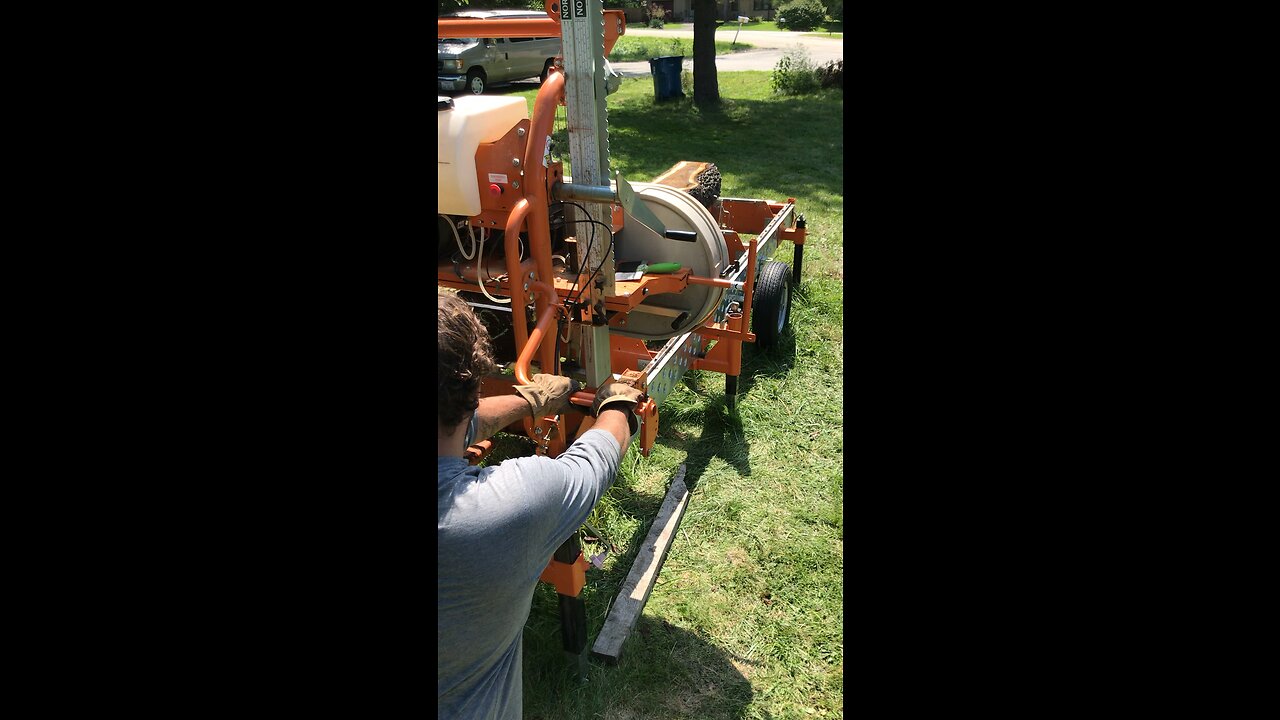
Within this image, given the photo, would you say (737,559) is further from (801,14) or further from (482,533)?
(801,14)

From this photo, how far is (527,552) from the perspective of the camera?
5.76 feet

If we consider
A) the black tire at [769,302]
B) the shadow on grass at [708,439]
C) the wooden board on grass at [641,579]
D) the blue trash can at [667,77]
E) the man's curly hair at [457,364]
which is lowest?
the wooden board on grass at [641,579]

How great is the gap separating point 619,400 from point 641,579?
57.5 inches

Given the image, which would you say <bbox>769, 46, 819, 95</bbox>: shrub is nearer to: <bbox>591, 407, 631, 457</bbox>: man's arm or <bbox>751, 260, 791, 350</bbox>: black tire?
<bbox>751, 260, 791, 350</bbox>: black tire

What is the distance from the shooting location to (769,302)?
238 inches

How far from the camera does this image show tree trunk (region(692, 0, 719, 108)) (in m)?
16.5

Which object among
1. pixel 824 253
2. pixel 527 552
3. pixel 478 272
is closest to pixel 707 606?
pixel 478 272

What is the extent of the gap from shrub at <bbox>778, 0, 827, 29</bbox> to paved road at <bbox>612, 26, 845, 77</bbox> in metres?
1.06

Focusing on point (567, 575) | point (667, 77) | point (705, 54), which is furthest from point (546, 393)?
point (667, 77)

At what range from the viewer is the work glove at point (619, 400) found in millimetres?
2746

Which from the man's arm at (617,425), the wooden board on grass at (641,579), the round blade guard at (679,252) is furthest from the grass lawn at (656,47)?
the man's arm at (617,425)

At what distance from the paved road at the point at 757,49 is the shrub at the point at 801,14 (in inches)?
41.7

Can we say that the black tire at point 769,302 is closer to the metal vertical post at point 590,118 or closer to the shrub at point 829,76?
the metal vertical post at point 590,118
